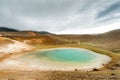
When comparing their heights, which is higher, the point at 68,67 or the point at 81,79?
the point at 81,79

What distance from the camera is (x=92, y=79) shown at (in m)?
20.2

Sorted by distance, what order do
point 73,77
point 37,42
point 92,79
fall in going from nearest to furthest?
point 92,79
point 73,77
point 37,42

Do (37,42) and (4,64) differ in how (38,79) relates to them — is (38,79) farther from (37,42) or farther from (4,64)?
(37,42)

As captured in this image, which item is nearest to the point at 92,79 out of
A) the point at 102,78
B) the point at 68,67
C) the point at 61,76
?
the point at 102,78

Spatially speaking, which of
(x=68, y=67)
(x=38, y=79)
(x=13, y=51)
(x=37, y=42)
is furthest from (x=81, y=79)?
(x=37, y=42)

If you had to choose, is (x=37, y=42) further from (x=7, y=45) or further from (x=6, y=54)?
(x=6, y=54)

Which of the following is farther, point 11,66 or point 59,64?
point 59,64

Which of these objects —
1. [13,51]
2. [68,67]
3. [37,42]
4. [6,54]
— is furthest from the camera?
[37,42]

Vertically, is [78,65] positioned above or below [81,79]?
below

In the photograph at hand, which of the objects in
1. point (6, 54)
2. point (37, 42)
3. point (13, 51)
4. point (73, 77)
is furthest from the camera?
point (37, 42)

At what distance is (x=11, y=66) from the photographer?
3703 centimetres

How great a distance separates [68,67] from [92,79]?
1968 centimetres

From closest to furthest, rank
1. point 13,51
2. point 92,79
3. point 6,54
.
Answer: point 92,79 → point 6,54 → point 13,51

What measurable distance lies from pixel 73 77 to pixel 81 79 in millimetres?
1266
